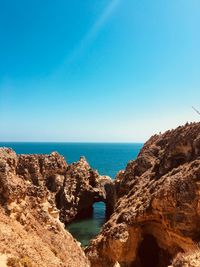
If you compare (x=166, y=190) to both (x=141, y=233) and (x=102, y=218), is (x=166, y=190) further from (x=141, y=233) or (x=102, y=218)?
(x=102, y=218)

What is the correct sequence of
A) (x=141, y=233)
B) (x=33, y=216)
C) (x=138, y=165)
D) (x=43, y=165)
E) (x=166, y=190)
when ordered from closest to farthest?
(x=33, y=216)
(x=166, y=190)
(x=141, y=233)
(x=138, y=165)
(x=43, y=165)

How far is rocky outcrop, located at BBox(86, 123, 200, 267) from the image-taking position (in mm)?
26500

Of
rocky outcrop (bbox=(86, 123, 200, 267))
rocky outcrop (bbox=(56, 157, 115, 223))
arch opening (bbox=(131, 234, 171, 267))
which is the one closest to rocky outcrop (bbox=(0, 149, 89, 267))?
rocky outcrop (bbox=(86, 123, 200, 267))

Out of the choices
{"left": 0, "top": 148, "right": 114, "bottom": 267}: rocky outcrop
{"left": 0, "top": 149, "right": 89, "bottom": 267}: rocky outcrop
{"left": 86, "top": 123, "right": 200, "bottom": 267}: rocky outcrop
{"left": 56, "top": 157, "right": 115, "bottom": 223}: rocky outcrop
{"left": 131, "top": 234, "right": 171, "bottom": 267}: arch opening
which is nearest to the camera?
{"left": 0, "top": 149, "right": 89, "bottom": 267}: rocky outcrop

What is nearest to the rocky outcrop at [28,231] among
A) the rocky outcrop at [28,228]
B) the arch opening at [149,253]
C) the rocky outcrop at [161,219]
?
the rocky outcrop at [28,228]

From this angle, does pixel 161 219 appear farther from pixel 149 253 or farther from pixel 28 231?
pixel 28 231

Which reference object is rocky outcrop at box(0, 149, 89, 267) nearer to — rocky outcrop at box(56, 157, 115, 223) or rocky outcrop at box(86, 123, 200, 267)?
rocky outcrop at box(86, 123, 200, 267)

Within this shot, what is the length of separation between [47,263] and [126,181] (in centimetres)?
3176

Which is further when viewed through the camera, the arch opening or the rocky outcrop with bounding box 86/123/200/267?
the arch opening

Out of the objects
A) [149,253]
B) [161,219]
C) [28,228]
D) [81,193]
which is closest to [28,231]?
[28,228]

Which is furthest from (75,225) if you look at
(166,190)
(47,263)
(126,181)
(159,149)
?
(47,263)

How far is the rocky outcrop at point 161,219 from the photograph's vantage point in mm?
26500

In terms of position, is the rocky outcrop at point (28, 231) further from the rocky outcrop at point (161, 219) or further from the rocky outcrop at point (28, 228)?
the rocky outcrop at point (161, 219)

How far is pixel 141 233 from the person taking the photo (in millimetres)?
31047
